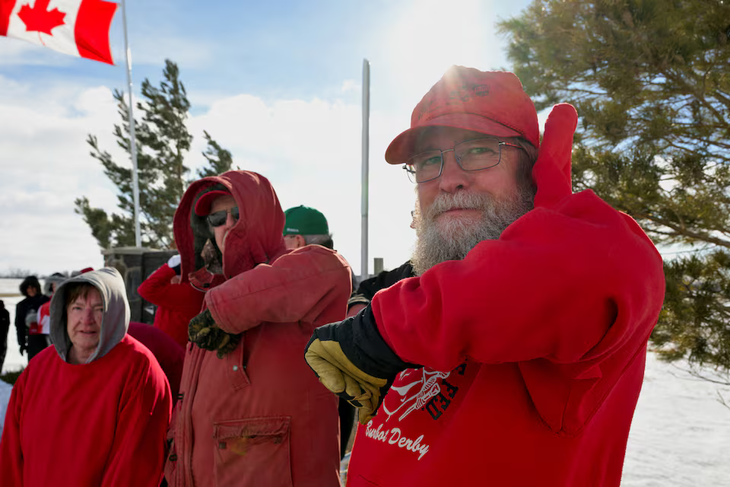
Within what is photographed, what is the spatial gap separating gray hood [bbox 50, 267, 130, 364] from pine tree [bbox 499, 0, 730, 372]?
141 inches

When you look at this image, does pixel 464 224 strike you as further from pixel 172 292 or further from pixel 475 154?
pixel 172 292

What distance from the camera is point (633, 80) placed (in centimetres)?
387

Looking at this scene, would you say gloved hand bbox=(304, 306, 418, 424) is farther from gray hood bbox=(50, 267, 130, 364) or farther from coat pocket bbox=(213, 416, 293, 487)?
gray hood bbox=(50, 267, 130, 364)

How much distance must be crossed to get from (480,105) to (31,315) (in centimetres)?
789

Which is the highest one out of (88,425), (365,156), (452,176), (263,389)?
(365,156)

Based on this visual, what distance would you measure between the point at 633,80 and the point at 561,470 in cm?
396

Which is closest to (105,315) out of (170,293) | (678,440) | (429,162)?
(170,293)

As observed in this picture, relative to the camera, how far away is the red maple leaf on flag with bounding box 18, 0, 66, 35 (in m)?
8.05

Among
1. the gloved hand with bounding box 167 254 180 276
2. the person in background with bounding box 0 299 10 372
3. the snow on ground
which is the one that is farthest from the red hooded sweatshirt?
the person in background with bounding box 0 299 10 372

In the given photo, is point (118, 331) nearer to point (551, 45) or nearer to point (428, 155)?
point (428, 155)

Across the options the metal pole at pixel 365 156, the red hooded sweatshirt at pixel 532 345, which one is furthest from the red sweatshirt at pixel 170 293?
the metal pole at pixel 365 156

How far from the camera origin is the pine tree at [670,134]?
3523 millimetres

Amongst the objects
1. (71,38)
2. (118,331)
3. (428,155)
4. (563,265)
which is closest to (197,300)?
(118,331)

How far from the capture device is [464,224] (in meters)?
1.14
